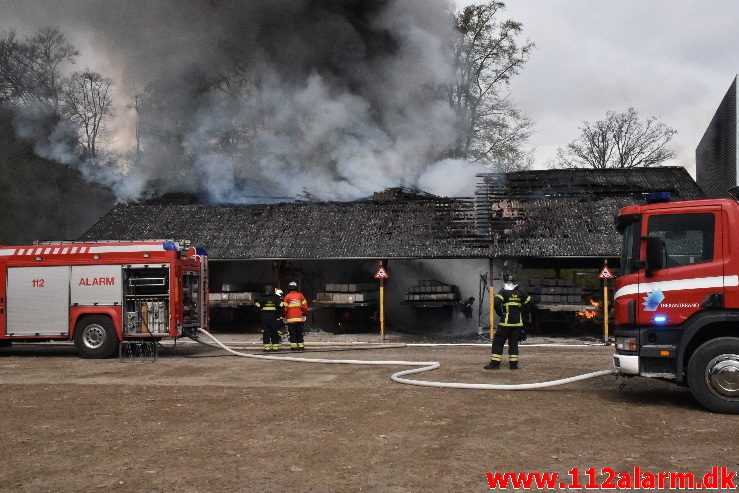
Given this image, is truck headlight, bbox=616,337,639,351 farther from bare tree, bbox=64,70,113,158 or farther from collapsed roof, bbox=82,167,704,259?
bare tree, bbox=64,70,113,158

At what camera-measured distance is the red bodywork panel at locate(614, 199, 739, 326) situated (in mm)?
8367

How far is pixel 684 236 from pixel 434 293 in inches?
550

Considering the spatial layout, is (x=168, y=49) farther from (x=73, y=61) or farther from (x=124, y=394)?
(x=124, y=394)

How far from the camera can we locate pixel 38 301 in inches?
631

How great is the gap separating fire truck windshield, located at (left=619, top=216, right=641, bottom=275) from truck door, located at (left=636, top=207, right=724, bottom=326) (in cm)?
12

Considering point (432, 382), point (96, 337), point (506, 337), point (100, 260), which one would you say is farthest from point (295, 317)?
point (432, 382)

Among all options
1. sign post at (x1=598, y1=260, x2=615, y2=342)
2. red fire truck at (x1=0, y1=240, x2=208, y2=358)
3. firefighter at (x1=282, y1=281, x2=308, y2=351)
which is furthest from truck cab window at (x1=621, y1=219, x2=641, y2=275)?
sign post at (x1=598, y1=260, x2=615, y2=342)

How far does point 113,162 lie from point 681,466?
1038 inches

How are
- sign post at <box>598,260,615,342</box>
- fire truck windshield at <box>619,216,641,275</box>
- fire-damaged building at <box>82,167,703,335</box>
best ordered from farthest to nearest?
fire-damaged building at <box>82,167,703,335</box> < sign post at <box>598,260,615,342</box> < fire truck windshield at <box>619,216,641,275</box>

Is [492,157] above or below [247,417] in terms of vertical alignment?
above

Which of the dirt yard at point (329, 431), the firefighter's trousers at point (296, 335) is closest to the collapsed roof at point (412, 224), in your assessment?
the firefighter's trousers at point (296, 335)

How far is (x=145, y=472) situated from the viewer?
6016 mm

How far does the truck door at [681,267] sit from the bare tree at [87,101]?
2337cm

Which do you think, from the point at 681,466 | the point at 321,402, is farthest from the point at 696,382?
the point at 321,402
